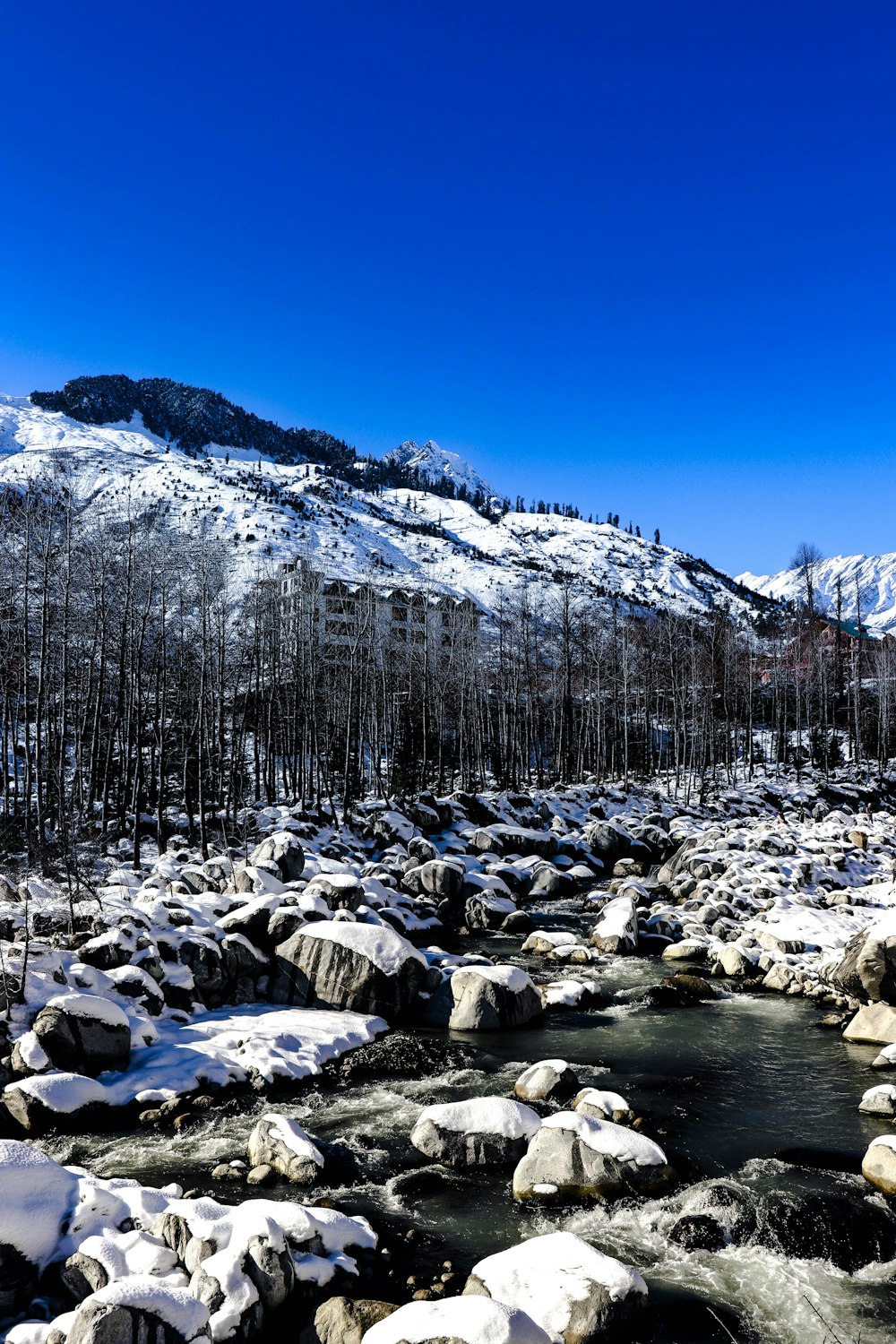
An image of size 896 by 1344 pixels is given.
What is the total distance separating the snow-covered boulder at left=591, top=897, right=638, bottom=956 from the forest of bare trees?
13.0 metres

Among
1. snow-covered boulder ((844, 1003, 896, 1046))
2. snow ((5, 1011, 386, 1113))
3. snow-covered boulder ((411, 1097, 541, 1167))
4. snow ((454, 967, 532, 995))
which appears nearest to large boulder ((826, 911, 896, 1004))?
snow-covered boulder ((844, 1003, 896, 1046))

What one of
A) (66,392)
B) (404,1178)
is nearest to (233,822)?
(404,1178)

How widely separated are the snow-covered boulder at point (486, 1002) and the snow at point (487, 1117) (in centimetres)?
453

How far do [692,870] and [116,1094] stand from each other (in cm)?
2139

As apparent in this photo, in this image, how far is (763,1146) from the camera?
10328 millimetres

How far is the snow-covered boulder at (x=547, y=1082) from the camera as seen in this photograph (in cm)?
1170

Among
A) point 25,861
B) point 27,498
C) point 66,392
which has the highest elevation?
→ point 66,392

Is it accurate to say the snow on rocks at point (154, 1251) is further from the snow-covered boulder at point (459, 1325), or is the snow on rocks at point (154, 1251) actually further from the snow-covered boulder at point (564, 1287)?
the snow-covered boulder at point (564, 1287)

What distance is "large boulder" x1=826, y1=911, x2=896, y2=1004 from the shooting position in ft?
47.7

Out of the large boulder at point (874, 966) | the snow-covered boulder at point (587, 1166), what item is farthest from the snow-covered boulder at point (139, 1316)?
the large boulder at point (874, 966)

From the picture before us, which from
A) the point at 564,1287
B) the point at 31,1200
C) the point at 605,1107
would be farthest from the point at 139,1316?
the point at 605,1107

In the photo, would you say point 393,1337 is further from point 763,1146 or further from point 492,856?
point 492,856

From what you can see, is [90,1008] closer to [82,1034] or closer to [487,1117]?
[82,1034]

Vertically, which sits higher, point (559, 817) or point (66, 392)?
point (66, 392)
